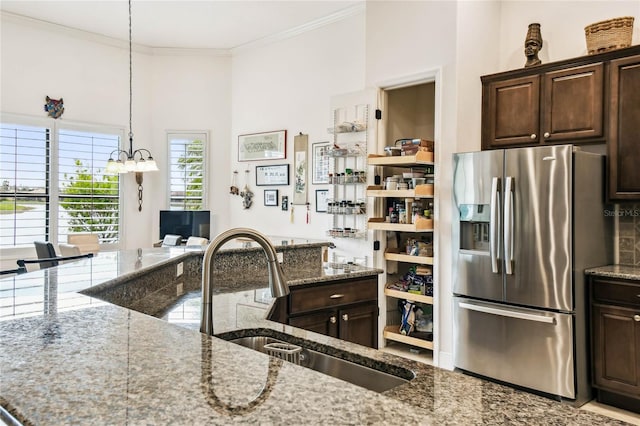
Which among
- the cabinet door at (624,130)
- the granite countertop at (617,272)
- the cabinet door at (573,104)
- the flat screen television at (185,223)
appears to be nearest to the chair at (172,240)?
the flat screen television at (185,223)

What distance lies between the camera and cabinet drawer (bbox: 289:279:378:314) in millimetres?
2633

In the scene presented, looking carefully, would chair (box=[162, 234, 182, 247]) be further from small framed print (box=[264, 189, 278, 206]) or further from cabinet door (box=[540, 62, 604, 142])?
cabinet door (box=[540, 62, 604, 142])

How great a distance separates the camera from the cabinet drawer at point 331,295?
8.64ft

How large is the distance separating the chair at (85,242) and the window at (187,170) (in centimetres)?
113

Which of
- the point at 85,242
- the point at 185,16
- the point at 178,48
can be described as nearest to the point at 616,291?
the point at 185,16

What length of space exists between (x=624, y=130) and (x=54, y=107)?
19.1 feet

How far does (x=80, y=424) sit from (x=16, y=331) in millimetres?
601

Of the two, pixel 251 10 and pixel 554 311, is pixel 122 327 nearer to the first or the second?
pixel 554 311

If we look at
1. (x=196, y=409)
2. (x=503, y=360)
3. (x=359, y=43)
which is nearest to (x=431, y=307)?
(x=503, y=360)

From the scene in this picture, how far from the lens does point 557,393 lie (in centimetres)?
311

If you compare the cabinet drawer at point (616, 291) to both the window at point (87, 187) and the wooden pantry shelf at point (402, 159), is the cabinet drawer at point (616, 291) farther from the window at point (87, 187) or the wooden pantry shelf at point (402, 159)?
the window at point (87, 187)

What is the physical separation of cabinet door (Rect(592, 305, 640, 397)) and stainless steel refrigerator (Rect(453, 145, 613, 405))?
0.08 meters

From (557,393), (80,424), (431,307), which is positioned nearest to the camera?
(80,424)

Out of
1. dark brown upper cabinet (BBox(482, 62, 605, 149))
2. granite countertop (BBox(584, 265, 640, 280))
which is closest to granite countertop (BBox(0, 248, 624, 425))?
granite countertop (BBox(584, 265, 640, 280))
